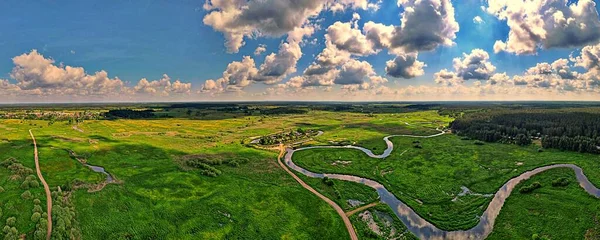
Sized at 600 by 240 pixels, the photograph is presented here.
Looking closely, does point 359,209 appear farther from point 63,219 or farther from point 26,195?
point 26,195

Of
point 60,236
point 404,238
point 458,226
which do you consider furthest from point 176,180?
point 458,226

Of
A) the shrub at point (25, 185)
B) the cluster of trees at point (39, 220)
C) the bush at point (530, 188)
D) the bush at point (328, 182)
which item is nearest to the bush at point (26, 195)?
the cluster of trees at point (39, 220)

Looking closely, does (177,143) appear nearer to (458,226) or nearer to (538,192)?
(458,226)

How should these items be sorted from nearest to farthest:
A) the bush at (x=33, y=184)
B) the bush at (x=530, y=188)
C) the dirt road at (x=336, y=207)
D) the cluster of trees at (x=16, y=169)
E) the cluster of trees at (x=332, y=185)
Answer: the dirt road at (x=336, y=207)
the bush at (x=33, y=184)
the cluster of trees at (x=332, y=185)
the bush at (x=530, y=188)
the cluster of trees at (x=16, y=169)

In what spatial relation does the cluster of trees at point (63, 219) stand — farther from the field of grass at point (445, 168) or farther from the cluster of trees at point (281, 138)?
the cluster of trees at point (281, 138)

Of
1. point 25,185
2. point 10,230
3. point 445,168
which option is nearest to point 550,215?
point 445,168
